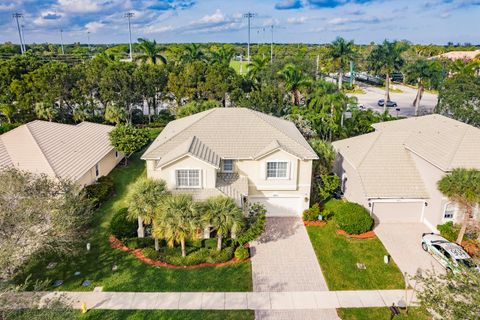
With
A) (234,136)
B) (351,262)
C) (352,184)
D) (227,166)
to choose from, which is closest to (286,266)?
(351,262)

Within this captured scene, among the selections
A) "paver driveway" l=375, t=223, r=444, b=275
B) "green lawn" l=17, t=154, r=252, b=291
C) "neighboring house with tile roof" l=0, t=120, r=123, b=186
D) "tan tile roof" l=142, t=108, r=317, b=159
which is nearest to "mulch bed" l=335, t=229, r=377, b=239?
"paver driveway" l=375, t=223, r=444, b=275

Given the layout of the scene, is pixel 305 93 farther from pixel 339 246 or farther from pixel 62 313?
pixel 62 313

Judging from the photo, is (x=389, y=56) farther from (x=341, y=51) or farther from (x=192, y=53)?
(x=192, y=53)

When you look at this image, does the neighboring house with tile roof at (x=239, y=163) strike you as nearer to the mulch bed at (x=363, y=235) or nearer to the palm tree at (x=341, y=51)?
the mulch bed at (x=363, y=235)

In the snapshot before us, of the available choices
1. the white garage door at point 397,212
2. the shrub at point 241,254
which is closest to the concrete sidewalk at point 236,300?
the shrub at point 241,254

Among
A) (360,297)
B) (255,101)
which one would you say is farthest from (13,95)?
(360,297)

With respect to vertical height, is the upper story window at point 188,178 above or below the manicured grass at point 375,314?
above
